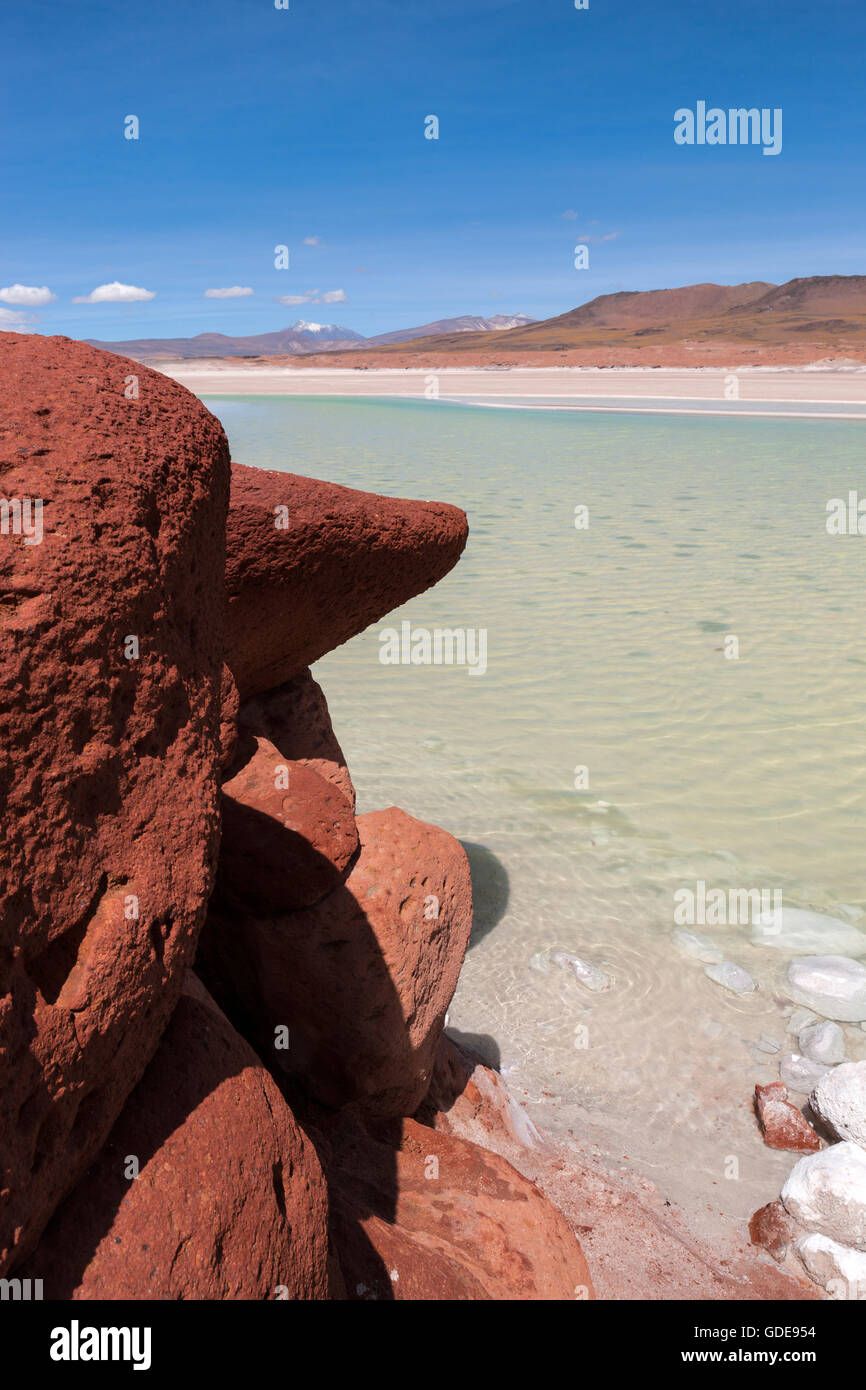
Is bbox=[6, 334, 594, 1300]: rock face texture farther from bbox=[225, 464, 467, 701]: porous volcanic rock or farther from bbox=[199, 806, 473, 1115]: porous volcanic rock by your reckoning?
bbox=[225, 464, 467, 701]: porous volcanic rock

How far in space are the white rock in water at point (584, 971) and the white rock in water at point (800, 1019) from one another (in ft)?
2.58

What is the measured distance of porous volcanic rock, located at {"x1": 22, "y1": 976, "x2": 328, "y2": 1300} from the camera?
1.61 meters

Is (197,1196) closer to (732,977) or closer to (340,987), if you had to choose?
(340,987)

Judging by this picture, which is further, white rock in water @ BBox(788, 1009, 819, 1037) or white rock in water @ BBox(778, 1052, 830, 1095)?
white rock in water @ BBox(788, 1009, 819, 1037)

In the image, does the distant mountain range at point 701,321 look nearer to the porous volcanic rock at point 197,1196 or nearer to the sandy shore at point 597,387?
the sandy shore at point 597,387

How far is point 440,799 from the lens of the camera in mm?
6219

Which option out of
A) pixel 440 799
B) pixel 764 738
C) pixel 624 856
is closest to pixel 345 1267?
pixel 624 856

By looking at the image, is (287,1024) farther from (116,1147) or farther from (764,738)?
(764,738)

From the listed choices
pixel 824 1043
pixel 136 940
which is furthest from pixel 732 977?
pixel 136 940

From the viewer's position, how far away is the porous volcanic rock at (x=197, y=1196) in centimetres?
161

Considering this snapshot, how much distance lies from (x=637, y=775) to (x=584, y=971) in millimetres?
2167

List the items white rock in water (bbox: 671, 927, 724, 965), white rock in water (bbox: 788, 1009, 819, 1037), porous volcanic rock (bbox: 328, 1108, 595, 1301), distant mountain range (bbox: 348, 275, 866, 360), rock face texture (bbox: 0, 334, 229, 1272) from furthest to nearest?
distant mountain range (bbox: 348, 275, 866, 360) → white rock in water (bbox: 671, 927, 724, 965) → white rock in water (bbox: 788, 1009, 819, 1037) → porous volcanic rock (bbox: 328, 1108, 595, 1301) → rock face texture (bbox: 0, 334, 229, 1272)

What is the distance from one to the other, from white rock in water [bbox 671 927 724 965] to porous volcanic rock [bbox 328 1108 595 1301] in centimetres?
201

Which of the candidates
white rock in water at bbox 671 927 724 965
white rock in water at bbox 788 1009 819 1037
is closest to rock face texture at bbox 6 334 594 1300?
white rock in water at bbox 788 1009 819 1037
